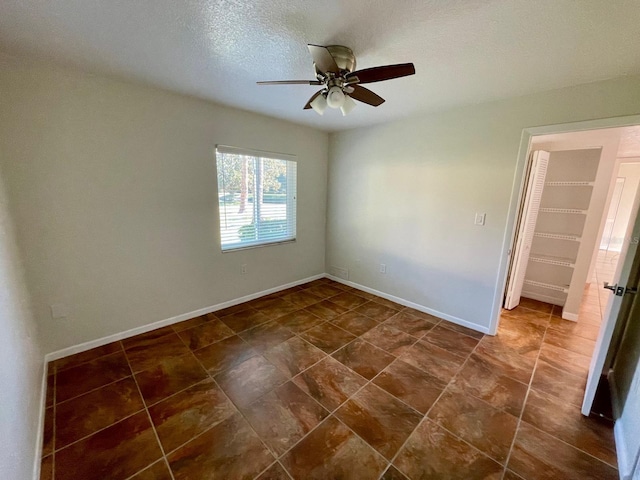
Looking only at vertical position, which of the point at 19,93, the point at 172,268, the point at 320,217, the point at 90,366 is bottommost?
the point at 90,366

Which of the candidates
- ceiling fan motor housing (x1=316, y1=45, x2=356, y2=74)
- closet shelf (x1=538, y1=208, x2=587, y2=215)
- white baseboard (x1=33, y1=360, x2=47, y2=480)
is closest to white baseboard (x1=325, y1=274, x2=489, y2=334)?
closet shelf (x1=538, y1=208, x2=587, y2=215)

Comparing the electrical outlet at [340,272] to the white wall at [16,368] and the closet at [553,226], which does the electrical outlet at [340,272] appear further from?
the white wall at [16,368]

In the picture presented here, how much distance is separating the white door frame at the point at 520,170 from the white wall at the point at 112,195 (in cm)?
282

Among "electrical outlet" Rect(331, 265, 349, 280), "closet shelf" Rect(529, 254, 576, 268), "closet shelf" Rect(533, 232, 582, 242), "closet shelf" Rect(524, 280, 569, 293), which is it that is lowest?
"electrical outlet" Rect(331, 265, 349, 280)

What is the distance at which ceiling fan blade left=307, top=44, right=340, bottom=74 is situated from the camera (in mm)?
1319

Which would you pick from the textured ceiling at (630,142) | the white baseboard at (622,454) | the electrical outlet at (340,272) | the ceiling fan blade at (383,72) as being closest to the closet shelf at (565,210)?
the textured ceiling at (630,142)

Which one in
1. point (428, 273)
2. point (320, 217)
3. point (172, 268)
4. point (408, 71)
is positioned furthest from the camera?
point (320, 217)

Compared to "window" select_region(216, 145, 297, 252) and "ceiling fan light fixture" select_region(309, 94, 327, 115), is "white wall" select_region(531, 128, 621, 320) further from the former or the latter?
"window" select_region(216, 145, 297, 252)

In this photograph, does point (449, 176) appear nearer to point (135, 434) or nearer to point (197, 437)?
point (197, 437)

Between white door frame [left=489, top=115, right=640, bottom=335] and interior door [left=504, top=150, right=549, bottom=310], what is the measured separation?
29.5 inches

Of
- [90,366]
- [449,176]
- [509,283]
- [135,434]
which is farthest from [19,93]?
[509,283]

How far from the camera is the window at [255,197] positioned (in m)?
3.04

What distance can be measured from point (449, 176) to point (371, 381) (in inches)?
90.2

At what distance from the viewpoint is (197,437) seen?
4.99 feet
